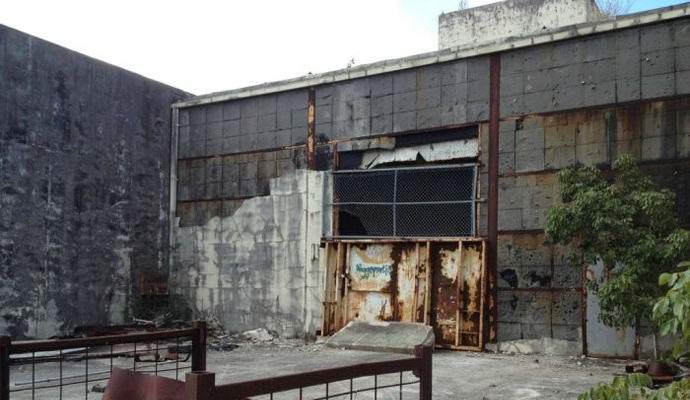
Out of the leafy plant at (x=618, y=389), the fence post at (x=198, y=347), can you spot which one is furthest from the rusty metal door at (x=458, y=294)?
the leafy plant at (x=618, y=389)

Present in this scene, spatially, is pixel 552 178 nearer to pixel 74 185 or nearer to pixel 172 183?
pixel 172 183

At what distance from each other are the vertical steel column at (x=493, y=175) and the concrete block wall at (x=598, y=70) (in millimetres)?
102

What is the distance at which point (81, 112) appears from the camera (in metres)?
12.0

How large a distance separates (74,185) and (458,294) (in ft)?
22.8

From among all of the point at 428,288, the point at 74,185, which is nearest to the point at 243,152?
the point at 74,185

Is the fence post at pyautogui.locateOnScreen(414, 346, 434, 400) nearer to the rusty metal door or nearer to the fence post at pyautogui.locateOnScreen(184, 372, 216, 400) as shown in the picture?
the fence post at pyautogui.locateOnScreen(184, 372, 216, 400)

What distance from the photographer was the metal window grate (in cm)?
1084

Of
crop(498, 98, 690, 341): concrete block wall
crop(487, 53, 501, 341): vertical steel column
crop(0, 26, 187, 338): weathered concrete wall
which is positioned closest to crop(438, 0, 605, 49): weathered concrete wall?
crop(487, 53, 501, 341): vertical steel column

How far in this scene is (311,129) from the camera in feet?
40.5

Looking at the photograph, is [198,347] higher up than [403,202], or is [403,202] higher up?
[403,202]

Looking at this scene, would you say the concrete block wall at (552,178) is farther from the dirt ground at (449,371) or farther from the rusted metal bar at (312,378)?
the rusted metal bar at (312,378)

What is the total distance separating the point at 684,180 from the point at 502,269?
2856 millimetres

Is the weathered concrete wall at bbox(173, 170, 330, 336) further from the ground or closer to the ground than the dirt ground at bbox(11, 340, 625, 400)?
further from the ground

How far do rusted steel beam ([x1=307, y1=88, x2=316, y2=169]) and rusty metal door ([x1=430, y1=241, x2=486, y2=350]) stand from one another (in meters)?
2.89
